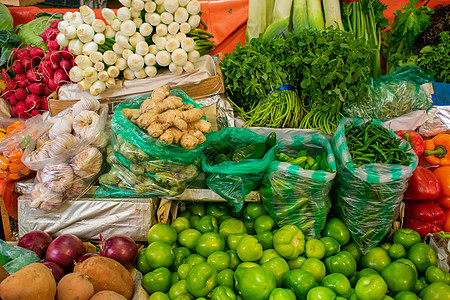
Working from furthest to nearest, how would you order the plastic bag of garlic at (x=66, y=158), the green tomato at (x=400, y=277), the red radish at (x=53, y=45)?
the red radish at (x=53, y=45) < the plastic bag of garlic at (x=66, y=158) < the green tomato at (x=400, y=277)

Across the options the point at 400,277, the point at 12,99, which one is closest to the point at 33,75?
the point at 12,99

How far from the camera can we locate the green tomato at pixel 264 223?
186 cm

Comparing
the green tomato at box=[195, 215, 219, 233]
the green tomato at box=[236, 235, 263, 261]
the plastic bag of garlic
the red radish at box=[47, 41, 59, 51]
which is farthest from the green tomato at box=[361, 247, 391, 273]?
the red radish at box=[47, 41, 59, 51]

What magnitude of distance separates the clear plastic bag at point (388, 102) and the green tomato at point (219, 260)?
175 centimetres

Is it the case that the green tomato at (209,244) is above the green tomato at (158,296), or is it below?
above

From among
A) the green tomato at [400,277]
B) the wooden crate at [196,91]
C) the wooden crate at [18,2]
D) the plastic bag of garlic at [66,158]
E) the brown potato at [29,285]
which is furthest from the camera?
the wooden crate at [18,2]

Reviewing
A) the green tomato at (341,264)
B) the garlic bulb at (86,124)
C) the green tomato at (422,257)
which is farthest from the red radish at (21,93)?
the green tomato at (422,257)

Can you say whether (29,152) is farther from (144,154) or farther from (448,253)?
(448,253)

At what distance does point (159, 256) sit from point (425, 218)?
177cm

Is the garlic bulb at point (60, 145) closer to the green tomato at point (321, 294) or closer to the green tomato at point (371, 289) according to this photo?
the green tomato at point (321, 294)

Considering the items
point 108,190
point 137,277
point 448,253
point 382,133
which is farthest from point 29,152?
point 448,253

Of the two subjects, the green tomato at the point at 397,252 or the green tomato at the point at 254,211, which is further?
the green tomato at the point at 254,211

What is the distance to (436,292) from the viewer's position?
1.46 meters

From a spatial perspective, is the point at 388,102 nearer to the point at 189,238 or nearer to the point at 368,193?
the point at 368,193
